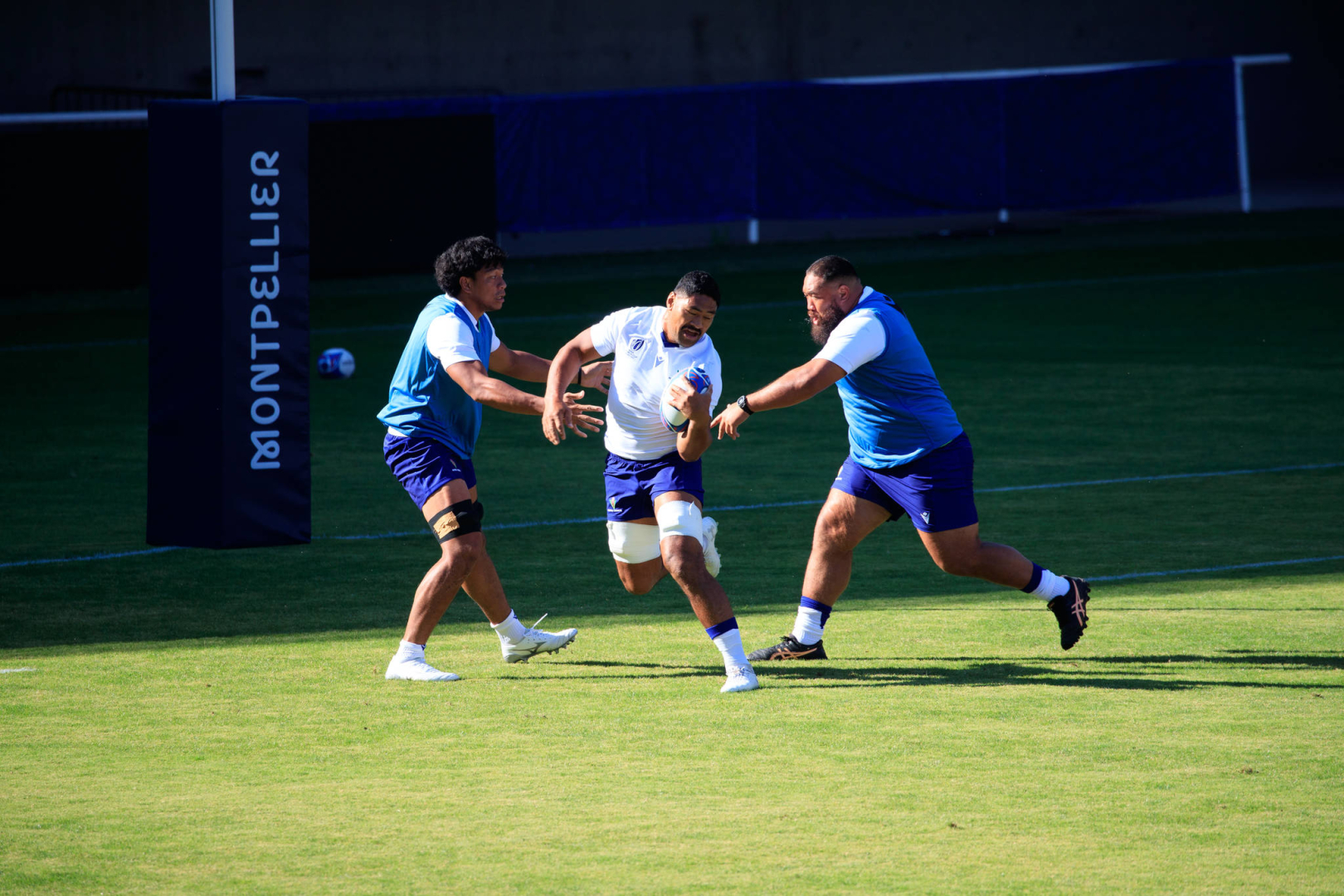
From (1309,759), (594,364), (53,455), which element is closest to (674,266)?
(53,455)

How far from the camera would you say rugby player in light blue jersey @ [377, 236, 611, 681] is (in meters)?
8.31

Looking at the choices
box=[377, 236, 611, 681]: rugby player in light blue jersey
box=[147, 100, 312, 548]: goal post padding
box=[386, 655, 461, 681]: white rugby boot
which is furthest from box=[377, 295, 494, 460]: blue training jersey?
box=[147, 100, 312, 548]: goal post padding

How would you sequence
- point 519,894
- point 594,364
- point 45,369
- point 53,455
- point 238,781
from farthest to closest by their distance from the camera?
point 45,369, point 53,455, point 594,364, point 238,781, point 519,894

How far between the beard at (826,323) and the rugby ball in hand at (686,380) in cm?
63

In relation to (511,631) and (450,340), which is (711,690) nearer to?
(511,631)

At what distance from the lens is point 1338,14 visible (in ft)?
140

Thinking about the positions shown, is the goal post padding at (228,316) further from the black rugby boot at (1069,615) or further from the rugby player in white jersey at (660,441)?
the black rugby boot at (1069,615)

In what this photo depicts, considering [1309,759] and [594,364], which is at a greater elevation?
[594,364]

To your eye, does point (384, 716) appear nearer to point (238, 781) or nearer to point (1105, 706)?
point (238, 781)

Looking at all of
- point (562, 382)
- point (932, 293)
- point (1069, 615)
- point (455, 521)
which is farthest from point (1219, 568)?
point (932, 293)

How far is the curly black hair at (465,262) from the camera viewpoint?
8.49 metres

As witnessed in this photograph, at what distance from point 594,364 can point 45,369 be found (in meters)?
12.4

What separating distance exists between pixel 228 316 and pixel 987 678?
199 inches

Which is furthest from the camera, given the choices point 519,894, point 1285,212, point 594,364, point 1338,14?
point 1338,14
